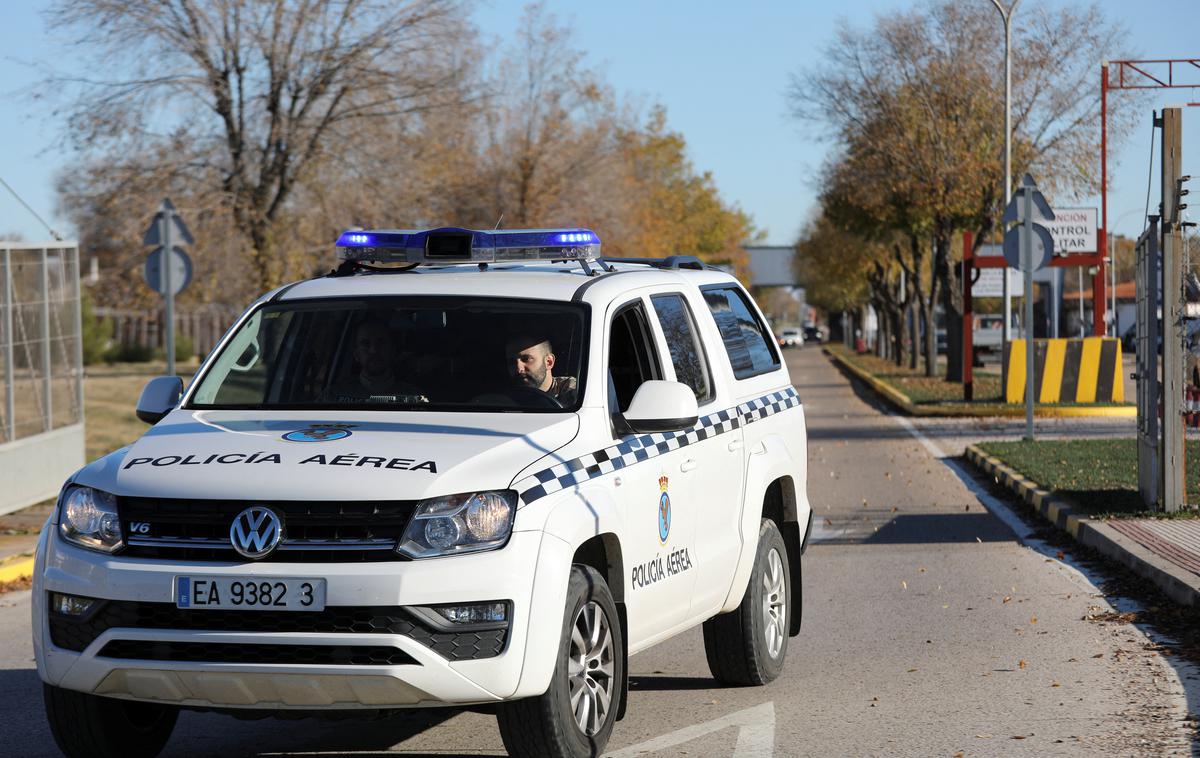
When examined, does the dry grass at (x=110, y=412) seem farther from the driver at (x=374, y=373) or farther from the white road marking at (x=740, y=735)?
the white road marking at (x=740, y=735)

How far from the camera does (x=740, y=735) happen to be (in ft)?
21.4

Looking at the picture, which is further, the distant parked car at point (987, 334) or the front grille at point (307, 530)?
the distant parked car at point (987, 334)

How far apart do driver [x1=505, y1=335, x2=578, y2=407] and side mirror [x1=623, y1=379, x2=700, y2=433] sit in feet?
1.06

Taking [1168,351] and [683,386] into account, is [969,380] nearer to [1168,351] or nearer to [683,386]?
[1168,351]

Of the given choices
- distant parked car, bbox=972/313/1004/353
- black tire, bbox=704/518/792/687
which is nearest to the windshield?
black tire, bbox=704/518/792/687

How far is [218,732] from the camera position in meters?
6.75

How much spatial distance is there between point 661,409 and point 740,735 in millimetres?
1416

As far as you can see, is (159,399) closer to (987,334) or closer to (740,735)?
(740,735)

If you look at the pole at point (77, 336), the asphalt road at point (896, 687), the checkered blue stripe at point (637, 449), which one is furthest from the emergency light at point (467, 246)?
the pole at point (77, 336)

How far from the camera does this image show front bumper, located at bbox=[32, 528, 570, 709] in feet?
16.8

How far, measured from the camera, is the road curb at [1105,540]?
942 centimetres

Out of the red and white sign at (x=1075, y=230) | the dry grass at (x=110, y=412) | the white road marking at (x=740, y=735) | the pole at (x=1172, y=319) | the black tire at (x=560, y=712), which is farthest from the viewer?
the red and white sign at (x=1075, y=230)

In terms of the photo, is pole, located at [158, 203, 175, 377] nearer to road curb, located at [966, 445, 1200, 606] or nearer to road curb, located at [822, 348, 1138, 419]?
road curb, located at [966, 445, 1200, 606]

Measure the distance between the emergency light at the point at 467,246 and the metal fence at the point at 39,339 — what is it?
9.93 m
